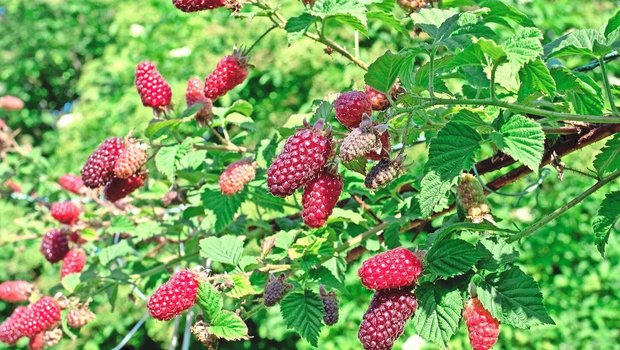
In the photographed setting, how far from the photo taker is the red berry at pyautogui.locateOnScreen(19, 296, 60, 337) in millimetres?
1234

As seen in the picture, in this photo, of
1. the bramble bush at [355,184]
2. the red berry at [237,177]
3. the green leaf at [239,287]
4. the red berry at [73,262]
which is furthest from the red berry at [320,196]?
the red berry at [73,262]

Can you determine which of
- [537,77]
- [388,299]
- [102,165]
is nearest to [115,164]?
[102,165]

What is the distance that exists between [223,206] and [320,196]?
0.48 m

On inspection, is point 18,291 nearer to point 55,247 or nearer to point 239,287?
point 55,247

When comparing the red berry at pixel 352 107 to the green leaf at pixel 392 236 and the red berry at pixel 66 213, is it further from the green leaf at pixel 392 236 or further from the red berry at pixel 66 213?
the red berry at pixel 66 213

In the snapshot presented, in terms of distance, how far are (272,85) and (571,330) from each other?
4.83 feet

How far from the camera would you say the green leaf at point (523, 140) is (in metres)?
0.71

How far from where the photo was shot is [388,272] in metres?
0.71

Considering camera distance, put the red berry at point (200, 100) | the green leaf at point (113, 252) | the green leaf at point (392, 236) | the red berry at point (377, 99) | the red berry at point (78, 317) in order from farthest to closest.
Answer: the green leaf at point (113, 252), the red berry at point (78, 317), the red berry at point (200, 100), the green leaf at point (392, 236), the red berry at point (377, 99)

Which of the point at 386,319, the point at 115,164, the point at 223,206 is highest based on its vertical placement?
the point at 386,319

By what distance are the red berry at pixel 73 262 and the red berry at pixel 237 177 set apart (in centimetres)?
54

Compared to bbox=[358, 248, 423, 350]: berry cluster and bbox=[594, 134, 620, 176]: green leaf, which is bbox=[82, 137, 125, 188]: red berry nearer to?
bbox=[358, 248, 423, 350]: berry cluster

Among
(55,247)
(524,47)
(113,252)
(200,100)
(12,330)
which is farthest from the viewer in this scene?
(55,247)

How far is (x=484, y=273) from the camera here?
0.74m
